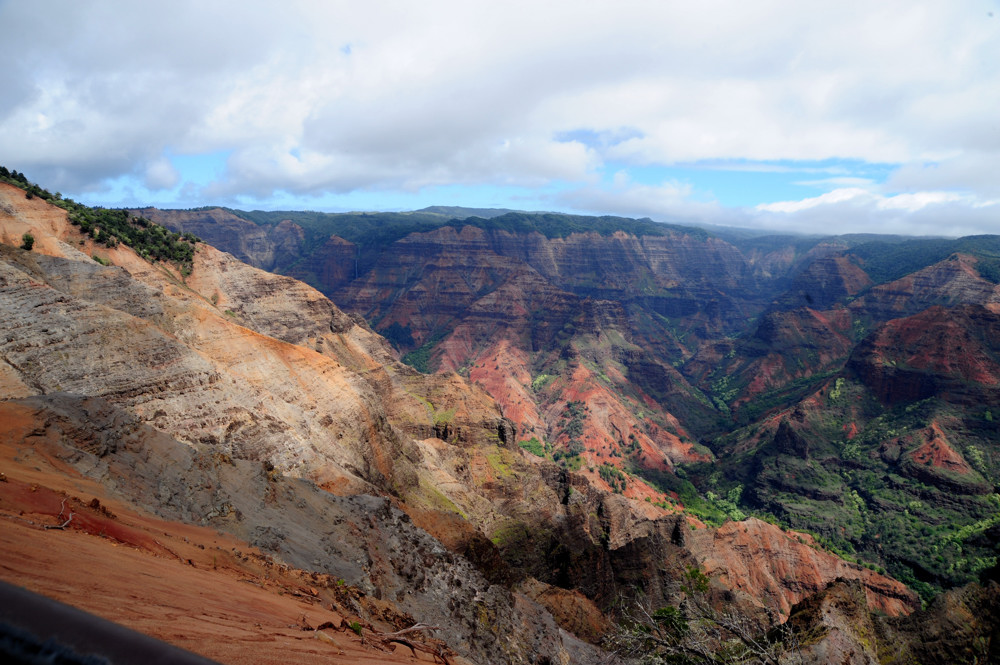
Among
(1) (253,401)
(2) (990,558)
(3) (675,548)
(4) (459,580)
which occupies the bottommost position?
(2) (990,558)

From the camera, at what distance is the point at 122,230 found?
6638 cm

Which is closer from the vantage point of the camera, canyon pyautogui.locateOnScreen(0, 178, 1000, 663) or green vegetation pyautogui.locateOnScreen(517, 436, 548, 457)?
canyon pyautogui.locateOnScreen(0, 178, 1000, 663)

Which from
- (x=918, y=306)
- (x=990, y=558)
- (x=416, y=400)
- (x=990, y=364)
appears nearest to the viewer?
(x=990, y=558)

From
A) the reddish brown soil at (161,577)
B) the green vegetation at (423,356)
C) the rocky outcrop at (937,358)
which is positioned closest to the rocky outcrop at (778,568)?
the reddish brown soil at (161,577)

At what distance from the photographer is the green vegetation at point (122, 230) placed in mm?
57375

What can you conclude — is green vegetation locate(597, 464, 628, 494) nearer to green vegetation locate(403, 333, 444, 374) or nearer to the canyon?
the canyon

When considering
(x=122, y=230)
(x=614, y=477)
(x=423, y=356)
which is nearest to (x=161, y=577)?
(x=122, y=230)

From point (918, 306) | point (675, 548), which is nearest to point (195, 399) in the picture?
point (675, 548)

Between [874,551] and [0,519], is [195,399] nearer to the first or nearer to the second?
[0,519]

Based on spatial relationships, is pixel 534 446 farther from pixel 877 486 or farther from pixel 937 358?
pixel 937 358

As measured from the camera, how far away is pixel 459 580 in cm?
3084

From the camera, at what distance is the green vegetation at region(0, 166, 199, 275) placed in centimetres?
5738

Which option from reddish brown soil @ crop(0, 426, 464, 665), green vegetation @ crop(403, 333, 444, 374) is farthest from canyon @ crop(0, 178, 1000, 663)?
green vegetation @ crop(403, 333, 444, 374)

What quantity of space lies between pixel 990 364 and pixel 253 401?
422ft
